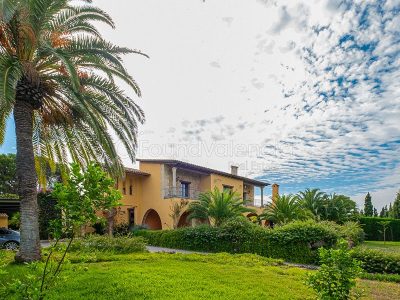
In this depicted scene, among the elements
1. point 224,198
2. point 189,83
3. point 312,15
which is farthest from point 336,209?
point 312,15

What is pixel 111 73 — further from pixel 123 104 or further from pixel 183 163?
pixel 183 163

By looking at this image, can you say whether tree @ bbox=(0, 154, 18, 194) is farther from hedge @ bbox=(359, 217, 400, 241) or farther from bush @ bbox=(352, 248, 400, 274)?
hedge @ bbox=(359, 217, 400, 241)

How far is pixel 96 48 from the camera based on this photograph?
10.6 meters

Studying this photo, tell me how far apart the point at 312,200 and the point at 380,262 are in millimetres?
15630

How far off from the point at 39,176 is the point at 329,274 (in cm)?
1239

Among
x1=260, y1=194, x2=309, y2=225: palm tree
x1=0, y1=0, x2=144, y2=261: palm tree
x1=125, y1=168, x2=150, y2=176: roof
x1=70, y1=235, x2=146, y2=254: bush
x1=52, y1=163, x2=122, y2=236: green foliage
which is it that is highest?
x1=0, y1=0, x2=144, y2=261: palm tree

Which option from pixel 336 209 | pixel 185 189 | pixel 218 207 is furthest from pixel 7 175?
pixel 336 209

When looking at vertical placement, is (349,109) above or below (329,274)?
above

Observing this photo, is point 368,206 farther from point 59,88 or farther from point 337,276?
point 337,276

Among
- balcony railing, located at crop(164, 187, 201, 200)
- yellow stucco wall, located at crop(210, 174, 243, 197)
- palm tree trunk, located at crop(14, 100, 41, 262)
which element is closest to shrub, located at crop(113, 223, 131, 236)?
balcony railing, located at crop(164, 187, 201, 200)

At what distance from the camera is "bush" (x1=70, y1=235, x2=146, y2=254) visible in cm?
1371

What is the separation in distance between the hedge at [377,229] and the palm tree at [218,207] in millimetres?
18289

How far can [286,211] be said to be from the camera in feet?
75.2

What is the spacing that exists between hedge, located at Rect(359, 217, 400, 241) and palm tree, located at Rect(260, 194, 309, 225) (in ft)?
48.3
